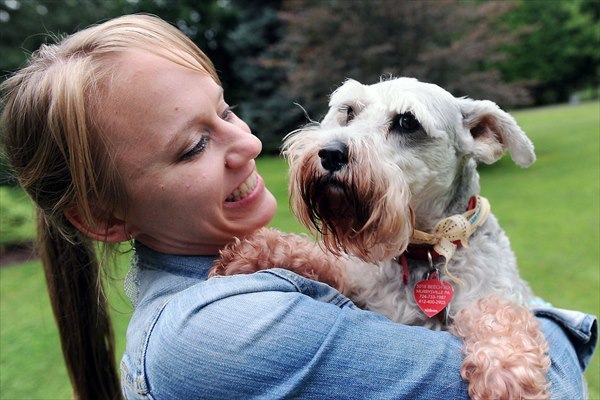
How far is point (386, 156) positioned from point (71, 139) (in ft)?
4.31

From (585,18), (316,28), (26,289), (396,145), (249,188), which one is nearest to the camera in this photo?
(249,188)

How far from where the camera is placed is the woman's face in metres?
1.89

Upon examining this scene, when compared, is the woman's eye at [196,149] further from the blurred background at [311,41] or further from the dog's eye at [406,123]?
the blurred background at [311,41]

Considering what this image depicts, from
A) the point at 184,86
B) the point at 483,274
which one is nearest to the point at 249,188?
the point at 184,86

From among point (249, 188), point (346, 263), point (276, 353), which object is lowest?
point (346, 263)

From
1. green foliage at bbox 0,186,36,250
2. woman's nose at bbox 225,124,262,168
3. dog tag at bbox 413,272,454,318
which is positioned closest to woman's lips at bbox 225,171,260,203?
woman's nose at bbox 225,124,262,168

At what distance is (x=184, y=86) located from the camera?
76.8 inches

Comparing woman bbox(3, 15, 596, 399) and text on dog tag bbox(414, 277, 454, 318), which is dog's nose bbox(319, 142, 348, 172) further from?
text on dog tag bbox(414, 277, 454, 318)

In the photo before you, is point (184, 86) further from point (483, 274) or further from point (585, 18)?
point (585, 18)

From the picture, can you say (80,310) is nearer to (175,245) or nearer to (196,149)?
(175,245)

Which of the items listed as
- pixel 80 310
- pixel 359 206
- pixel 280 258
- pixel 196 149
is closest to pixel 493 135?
pixel 359 206

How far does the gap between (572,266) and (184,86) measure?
6.30 metres

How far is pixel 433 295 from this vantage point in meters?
2.26

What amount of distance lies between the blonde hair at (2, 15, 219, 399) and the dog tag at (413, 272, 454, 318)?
128 centimetres
